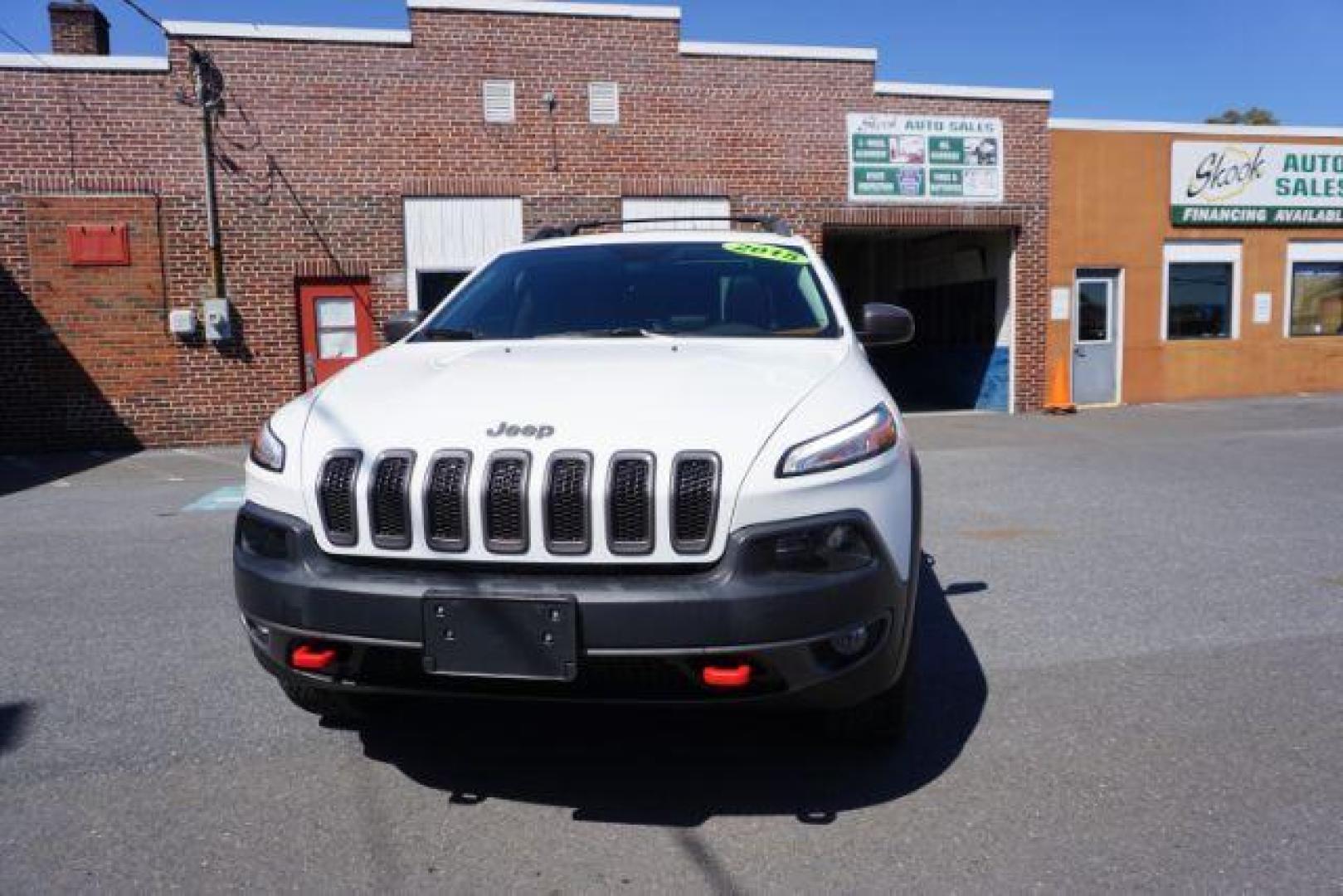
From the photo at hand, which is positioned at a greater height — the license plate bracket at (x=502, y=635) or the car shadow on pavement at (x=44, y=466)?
the license plate bracket at (x=502, y=635)

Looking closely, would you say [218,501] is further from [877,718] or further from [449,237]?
[877,718]

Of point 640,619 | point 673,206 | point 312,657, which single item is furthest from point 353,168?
point 640,619

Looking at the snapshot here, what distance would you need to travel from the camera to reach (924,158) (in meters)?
14.5

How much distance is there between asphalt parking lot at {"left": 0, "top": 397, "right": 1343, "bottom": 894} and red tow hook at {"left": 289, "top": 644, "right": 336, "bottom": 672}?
482mm

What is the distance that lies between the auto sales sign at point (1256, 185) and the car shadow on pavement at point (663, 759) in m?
15.7

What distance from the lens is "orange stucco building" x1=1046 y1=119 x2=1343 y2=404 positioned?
51.5ft

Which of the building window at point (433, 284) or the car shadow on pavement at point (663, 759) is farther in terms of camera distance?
the building window at point (433, 284)

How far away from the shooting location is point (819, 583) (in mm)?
2322

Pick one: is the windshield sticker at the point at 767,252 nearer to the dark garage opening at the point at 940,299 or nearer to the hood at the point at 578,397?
the hood at the point at 578,397

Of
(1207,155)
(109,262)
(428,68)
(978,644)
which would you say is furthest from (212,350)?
(1207,155)

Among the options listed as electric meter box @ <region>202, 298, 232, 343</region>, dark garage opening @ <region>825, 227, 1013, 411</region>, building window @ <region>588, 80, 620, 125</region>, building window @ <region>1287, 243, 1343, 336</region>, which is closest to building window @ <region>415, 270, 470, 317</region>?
electric meter box @ <region>202, 298, 232, 343</region>

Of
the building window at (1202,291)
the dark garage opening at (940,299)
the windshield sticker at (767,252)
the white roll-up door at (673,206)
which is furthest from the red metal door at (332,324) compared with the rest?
the building window at (1202,291)

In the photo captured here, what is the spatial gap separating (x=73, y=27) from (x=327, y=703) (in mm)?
13989

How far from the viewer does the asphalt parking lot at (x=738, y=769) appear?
241 cm
